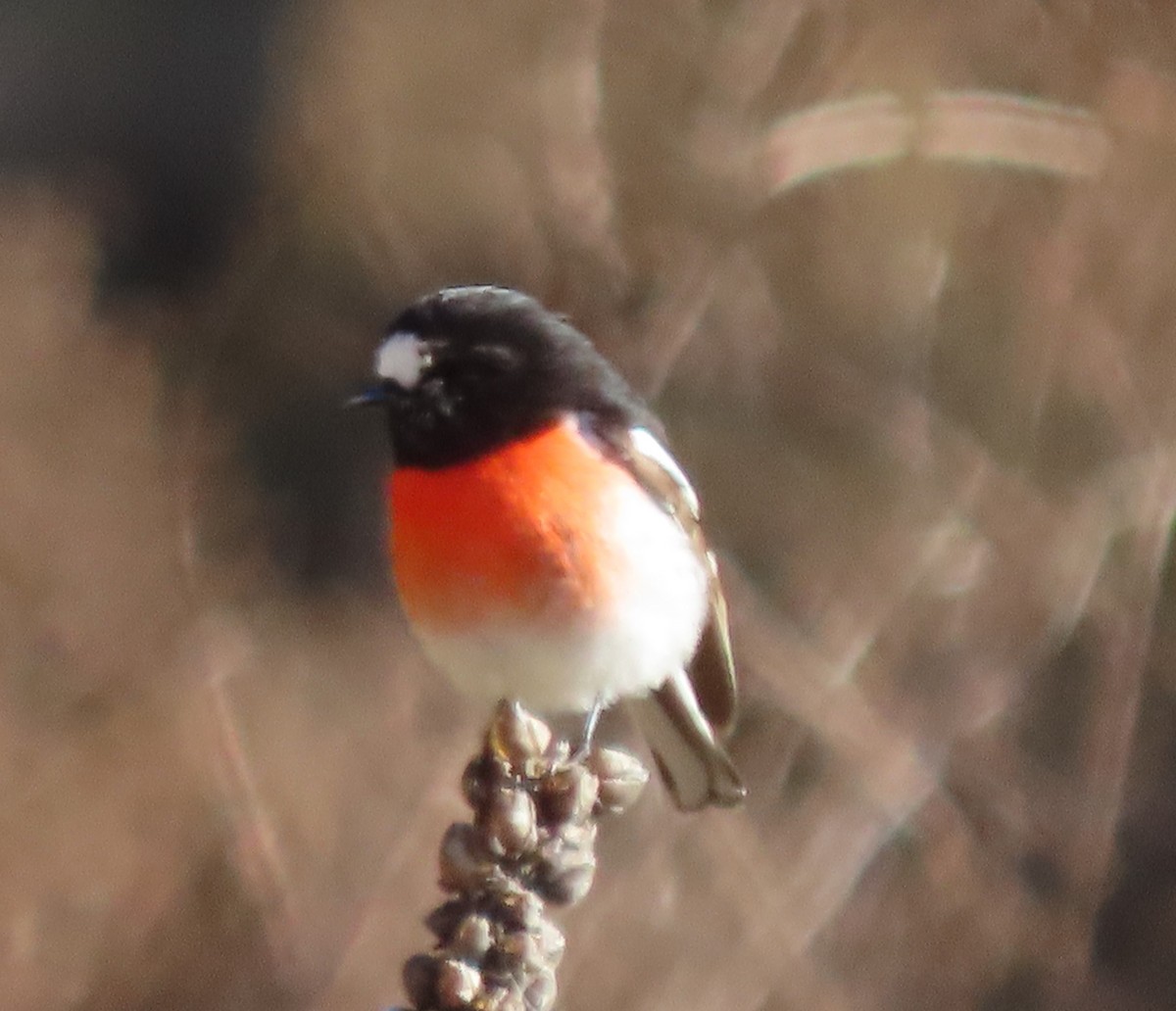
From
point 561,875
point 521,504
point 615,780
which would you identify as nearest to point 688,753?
point 521,504

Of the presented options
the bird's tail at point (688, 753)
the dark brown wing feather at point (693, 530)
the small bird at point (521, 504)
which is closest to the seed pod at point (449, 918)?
the small bird at point (521, 504)

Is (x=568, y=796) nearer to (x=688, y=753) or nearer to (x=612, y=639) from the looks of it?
(x=612, y=639)

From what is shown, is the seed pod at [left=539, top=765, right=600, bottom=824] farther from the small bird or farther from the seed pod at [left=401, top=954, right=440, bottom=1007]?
the small bird

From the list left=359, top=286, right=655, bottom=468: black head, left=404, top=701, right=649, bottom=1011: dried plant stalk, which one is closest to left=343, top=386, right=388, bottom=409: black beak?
left=359, top=286, right=655, bottom=468: black head

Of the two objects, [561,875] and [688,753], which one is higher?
[561,875]

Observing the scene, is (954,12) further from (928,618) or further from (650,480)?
(650,480)
